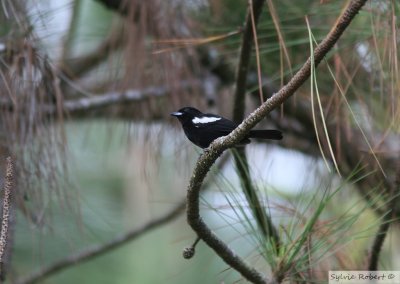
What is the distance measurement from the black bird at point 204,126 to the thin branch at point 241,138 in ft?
1.73

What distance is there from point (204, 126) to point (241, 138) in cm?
95

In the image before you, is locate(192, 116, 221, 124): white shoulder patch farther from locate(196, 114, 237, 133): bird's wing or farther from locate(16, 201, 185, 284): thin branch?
locate(16, 201, 185, 284): thin branch

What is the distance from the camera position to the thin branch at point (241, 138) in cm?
153

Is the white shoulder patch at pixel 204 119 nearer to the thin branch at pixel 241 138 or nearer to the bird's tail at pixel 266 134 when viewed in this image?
the bird's tail at pixel 266 134


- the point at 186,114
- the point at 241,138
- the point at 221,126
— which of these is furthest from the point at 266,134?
the point at 241,138

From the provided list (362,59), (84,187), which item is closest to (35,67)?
(362,59)

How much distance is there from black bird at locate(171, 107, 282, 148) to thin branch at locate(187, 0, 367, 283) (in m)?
0.53

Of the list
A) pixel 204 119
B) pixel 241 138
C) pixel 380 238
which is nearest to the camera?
pixel 241 138

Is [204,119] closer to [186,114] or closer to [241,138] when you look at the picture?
[186,114]

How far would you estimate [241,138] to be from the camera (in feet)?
5.64

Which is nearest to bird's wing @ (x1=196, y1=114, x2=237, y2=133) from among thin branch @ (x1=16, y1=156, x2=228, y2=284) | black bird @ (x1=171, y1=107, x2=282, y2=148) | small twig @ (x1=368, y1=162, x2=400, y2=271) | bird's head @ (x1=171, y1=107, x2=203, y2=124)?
black bird @ (x1=171, y1=107, x2=282, y2=148)

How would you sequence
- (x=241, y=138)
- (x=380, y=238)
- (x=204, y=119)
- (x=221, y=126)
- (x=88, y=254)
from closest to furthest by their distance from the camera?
(x=241, y=138), (x=380, y=238), (x=221, y=126), (x=204, y=119), (x=88, y=254)

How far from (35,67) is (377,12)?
114cm

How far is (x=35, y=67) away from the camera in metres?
2.45
